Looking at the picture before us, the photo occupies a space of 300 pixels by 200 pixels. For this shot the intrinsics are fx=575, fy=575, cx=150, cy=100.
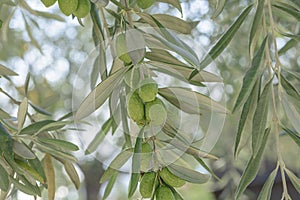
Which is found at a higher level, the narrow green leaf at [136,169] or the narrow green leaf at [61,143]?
the narrow green leaf at [136,169]

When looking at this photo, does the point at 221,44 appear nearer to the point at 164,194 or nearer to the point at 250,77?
the point at 250,77

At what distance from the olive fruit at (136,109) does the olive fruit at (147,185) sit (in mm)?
54

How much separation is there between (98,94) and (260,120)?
185mm

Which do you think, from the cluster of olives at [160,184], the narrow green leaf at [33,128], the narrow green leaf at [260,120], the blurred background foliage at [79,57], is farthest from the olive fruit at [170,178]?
the blurred background foliage at [79,57]

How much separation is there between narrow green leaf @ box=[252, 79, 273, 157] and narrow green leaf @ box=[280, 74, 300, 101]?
2cm

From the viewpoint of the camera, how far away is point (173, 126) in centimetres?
64

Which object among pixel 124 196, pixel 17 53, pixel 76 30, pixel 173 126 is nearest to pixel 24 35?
pixel 17 53

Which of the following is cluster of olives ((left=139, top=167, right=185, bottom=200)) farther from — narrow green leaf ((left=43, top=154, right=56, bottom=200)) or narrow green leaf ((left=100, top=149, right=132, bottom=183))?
narrow green leaf ((left=43, top=154, right=56, bottom=200))

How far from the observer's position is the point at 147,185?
0.56 metres

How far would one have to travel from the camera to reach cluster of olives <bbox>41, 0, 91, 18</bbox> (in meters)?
0.59

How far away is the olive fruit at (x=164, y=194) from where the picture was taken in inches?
21.6

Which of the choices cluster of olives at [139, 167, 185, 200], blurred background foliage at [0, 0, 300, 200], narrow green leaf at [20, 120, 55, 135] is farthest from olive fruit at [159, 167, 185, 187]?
blurred background foliage at [0, 0, 300, 200]

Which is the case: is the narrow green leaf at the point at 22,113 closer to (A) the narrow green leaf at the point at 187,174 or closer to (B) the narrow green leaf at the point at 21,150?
(B) the narrow green leaf at the point at 21,150

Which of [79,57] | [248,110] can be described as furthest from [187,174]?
[79,57]
